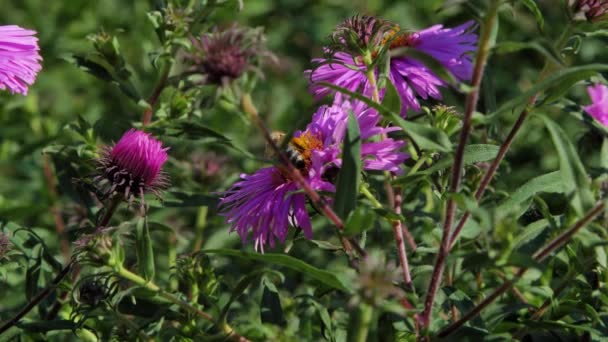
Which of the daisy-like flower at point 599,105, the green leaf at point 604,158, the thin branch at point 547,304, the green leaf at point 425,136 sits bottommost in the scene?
→ the thin branch at point 547,304

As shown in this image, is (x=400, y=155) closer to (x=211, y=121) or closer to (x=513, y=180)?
(x=513, y=180)

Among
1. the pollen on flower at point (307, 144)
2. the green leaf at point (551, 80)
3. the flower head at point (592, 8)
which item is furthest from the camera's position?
the pollen on flower at point (307, 144)

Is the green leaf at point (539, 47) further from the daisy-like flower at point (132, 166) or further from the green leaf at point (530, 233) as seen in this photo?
the daisy-like flower at point (132, 166)

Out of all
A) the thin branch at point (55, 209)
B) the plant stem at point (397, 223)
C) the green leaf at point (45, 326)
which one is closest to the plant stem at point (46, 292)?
the green leaf at point (45, 326)

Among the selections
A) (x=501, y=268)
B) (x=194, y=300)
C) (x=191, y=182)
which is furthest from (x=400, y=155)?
(x=191, y=182)

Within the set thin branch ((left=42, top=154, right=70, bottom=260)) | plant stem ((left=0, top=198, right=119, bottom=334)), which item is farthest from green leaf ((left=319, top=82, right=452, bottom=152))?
thin branch ((left=42, top=154, right=70, bottom=260))

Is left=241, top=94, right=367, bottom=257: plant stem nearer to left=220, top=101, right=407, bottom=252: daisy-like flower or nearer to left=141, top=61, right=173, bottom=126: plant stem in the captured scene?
left=220, top=101, right=407, bottom=252: daisy-like flower

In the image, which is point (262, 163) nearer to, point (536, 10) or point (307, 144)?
point (307, 144)
